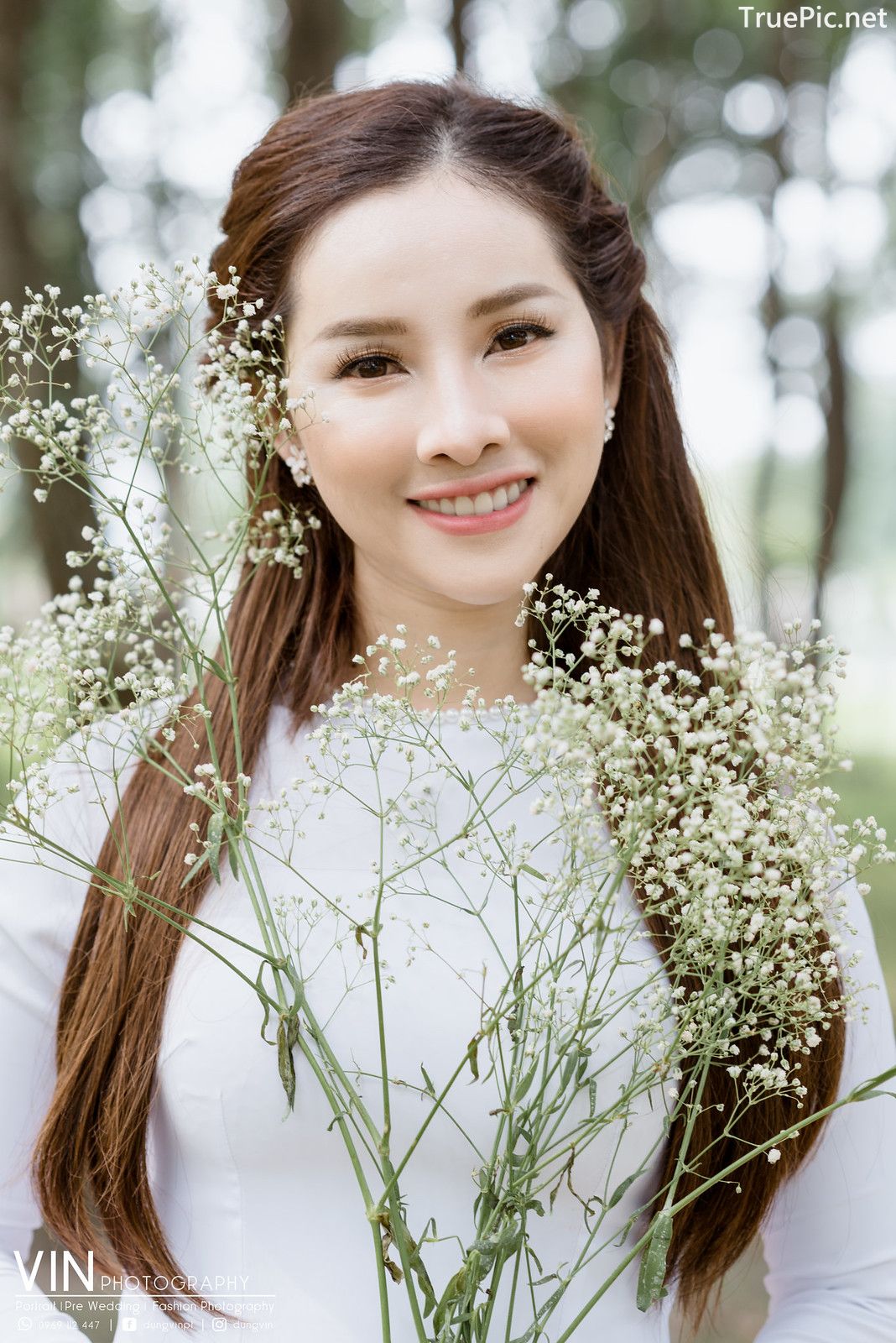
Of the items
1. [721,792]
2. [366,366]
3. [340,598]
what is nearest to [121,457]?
[366,366]

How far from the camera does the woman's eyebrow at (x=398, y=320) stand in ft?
6.42

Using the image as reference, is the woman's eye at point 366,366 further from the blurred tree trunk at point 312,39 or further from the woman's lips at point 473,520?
the blurred tree trunk at point 312,39

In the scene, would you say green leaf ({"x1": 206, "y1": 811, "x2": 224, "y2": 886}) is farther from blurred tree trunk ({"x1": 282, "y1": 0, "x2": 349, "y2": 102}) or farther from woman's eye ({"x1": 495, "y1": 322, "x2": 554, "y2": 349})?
blurred tree trunk ({"x1": 282, "y1": 0, "x2": 349, "y2": 102})

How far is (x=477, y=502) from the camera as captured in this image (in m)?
2.02

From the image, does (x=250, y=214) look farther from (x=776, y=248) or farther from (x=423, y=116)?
(x=776, y=248)

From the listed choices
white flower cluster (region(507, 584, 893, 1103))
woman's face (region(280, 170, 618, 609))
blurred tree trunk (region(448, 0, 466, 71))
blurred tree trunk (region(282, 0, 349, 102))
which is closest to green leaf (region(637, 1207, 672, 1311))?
white flower cluster (region(507, 584, 893, 1103))

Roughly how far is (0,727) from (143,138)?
414 inches

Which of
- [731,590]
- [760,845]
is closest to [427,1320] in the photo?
[760,845]

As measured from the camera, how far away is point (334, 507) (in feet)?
6.96

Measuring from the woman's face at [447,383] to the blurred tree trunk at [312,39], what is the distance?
3243 mm

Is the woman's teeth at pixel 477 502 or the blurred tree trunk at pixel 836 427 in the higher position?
the blurred tree trunk at pixel 836 427

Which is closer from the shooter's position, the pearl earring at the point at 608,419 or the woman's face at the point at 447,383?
the woman's face at the point at 447,383

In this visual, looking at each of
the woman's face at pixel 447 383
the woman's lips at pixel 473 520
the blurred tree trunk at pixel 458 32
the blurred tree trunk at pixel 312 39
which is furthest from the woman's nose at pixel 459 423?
the blurred tree trunk at pixel 458 32

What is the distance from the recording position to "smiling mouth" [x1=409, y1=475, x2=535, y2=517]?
2.01 meters
